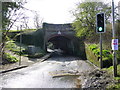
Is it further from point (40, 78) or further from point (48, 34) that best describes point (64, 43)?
point (40, 78)

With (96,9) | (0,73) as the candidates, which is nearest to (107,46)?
(96,9)

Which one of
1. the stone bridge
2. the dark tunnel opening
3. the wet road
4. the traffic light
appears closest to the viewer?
the wet road

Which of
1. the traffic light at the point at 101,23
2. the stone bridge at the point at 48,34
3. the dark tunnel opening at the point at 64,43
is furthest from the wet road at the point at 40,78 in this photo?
the dark tunnel opening at the point at 64,43

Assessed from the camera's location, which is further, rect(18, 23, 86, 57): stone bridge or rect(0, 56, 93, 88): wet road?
rect(18, 23, 86, 57): stone bridge

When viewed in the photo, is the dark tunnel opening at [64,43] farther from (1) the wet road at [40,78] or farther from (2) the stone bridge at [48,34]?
(1) the wet road at [40,78]

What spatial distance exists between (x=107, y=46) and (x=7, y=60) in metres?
10.6

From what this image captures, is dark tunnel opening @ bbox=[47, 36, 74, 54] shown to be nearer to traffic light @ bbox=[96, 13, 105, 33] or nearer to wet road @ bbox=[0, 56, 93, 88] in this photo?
wet road @ bbox=[0, 56, 93, 88]

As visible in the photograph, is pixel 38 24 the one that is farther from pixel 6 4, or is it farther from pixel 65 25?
pixel 6 4

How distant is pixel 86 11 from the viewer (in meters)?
16.5

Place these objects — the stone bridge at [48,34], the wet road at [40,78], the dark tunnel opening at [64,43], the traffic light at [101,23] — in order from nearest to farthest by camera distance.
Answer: the wet road at [40,78] → the traffic light at [101,23] → the stone bridge at [48,34] → the dark tunnel opening at [64,43]

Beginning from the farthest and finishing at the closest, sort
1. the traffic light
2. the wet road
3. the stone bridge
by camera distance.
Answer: the stone bridge < the traffic light < the wet road

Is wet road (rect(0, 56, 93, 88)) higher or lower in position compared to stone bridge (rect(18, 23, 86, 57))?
lower

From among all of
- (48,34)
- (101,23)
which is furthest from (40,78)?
(48,34)

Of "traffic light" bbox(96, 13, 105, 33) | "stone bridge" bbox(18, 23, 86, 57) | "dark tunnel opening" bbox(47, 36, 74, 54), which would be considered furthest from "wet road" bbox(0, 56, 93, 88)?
"dark tunnel opening" bbox(47, 36, 74, 54)
